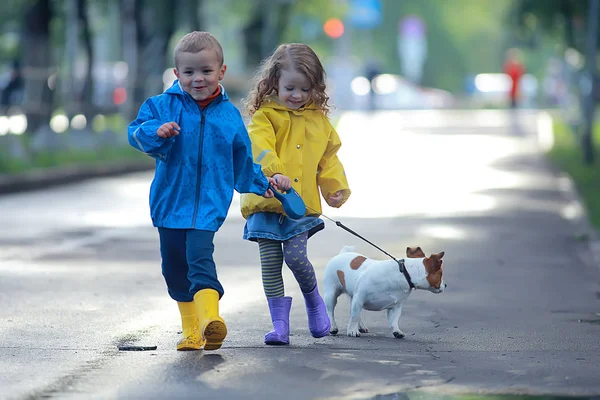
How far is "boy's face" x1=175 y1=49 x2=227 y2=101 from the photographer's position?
687 centimetres

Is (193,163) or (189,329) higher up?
(193,163)

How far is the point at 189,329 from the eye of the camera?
23.7 feet

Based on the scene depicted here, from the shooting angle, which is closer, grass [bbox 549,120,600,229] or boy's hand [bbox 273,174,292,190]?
boy's hand [bbox 273,174,292,190]

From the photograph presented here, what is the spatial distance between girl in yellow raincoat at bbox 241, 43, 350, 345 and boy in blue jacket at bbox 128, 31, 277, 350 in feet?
0.94

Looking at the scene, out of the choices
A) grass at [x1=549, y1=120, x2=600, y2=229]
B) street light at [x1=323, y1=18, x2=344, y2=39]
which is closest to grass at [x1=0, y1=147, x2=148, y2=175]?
grass at [x1=549, y1=120, x2=600, y2=229]

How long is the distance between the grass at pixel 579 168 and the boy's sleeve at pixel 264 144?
26.7ft

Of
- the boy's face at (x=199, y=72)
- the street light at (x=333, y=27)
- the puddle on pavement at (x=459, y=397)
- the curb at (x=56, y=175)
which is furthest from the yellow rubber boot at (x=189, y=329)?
the street light at (x=333, y=27)

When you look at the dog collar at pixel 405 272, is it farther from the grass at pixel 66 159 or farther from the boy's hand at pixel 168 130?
the grass at pixel 66 159

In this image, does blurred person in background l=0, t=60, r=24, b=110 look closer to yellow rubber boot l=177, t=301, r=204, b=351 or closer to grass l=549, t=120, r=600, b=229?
grass l=549, t=120, r=600, b=229

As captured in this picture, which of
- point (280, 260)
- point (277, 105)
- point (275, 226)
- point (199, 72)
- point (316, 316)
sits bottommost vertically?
point (316, 316)

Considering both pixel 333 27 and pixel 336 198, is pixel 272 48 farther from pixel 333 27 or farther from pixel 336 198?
pixel 336 198

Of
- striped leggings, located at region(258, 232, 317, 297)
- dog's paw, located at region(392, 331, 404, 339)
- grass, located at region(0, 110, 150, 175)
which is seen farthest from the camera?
grass, located at region(0, 110, 150, 175)

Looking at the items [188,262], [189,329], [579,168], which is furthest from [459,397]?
[579,168]

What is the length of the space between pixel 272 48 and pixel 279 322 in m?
37.4
